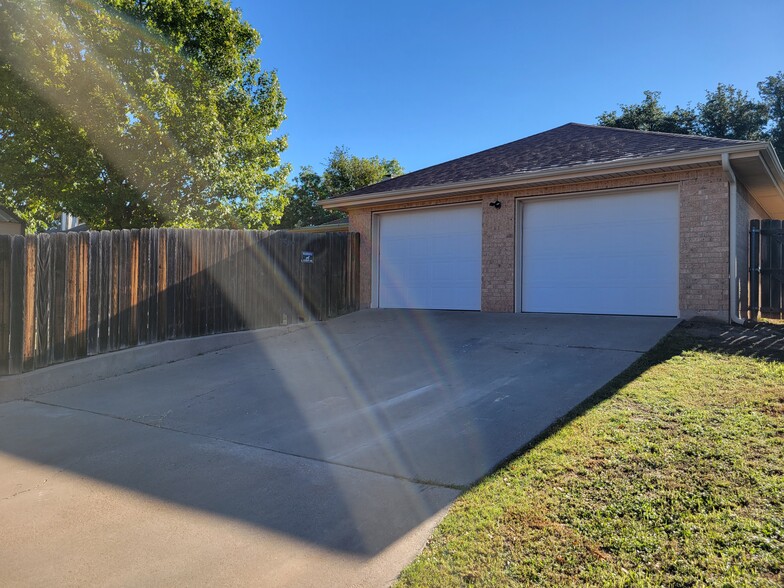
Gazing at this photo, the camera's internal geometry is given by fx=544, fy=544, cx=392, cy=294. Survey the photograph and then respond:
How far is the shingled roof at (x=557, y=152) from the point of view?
10516 mm

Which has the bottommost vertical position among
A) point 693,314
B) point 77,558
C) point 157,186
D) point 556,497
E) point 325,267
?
point 77,558

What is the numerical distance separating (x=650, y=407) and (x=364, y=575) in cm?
354

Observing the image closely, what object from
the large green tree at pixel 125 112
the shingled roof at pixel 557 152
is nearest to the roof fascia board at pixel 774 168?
the shingled roof at pixel 557 152

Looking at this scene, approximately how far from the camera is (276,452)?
5223mm

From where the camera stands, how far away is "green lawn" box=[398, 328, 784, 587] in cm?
298

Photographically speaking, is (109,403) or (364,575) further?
(109,403)

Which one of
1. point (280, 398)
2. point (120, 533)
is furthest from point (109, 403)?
point (120, 533)

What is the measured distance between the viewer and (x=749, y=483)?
12.2 ft

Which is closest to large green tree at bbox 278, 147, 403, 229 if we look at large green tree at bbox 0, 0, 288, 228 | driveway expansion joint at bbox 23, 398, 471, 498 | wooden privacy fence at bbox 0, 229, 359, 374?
large green tree at bbox 0, 0, 288, 228

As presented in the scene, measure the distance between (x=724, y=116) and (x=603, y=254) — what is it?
23286mm

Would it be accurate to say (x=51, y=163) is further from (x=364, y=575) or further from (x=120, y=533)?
(x=364, y=575)

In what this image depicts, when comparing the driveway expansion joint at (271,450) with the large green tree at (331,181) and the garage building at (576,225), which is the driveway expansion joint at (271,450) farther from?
the large green tree at (331,181)

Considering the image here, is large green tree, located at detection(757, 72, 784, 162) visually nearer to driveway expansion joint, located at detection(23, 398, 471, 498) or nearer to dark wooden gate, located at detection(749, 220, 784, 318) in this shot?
dark wooden gate, located at detection(749, 220, 784, 318)

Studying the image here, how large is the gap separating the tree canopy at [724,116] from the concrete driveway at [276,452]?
23161 mm
